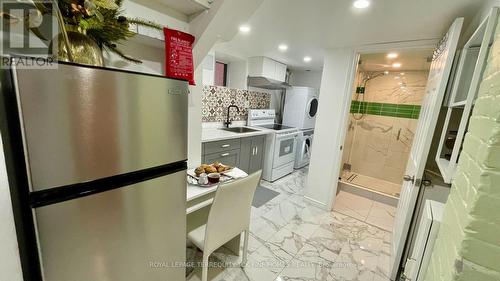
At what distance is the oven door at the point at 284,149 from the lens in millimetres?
3500

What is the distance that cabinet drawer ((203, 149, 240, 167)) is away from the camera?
8.24 feet

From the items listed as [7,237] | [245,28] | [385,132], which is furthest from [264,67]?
[7,237]

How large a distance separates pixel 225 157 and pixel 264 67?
69.7 inches

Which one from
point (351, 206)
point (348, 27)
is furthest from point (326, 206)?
point (348, 27)

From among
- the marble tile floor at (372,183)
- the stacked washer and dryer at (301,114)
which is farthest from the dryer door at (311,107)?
the marble tile floor at (372,183)

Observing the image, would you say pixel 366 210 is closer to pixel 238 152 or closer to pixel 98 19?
pixel 238 152

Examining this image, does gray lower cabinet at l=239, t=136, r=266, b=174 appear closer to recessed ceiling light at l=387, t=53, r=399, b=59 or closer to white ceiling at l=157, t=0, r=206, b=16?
white ceiling at l=157, t=0, r=206, b=16

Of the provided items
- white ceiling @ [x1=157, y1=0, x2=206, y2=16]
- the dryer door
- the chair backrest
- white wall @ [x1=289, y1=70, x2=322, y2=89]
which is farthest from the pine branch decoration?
white wall @ [x1=289, y1=70, x2=322, y2=89]

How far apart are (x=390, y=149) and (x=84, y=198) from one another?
4.52m

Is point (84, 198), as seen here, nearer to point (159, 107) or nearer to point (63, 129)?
point (63, 129)

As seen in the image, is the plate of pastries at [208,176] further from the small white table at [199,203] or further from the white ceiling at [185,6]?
the white ceiling at [185,6]

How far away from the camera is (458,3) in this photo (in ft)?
4.20

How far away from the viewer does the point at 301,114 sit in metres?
4.06

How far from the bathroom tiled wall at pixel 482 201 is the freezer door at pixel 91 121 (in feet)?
3.67
